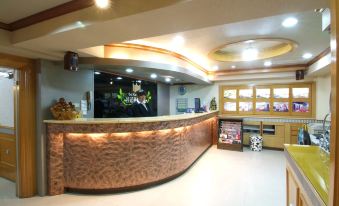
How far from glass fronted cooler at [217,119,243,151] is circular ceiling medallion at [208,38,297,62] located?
216 centimetres

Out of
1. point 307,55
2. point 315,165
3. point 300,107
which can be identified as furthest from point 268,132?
point 315,165

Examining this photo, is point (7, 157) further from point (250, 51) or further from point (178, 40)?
point (250, 51)

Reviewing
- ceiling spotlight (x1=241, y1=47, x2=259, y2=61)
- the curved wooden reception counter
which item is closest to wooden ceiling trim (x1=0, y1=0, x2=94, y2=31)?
the curved wooden reception counter

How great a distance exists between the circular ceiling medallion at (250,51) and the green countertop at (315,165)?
244 centimetres

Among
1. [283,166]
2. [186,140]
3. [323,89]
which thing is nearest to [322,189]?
[186,140]

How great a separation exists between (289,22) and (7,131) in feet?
18.1

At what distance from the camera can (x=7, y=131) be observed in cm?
395

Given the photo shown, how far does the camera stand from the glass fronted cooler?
5.94 meters

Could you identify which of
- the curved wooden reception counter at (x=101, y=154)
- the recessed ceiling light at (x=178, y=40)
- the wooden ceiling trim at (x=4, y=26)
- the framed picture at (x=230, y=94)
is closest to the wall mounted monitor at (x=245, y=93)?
the framed picture at (x=230, y=94)

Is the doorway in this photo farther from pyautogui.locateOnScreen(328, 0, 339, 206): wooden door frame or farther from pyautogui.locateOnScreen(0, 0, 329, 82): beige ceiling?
pyautogui.locateOnScreen(328, 0, 339, 206): wooden door frame

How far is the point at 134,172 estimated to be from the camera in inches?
127

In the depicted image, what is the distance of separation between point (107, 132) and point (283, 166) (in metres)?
4.09

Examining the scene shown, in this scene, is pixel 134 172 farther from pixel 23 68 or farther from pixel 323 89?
pixel 323 89

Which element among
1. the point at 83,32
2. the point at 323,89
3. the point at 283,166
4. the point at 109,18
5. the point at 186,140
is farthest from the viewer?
the point at 323,89
